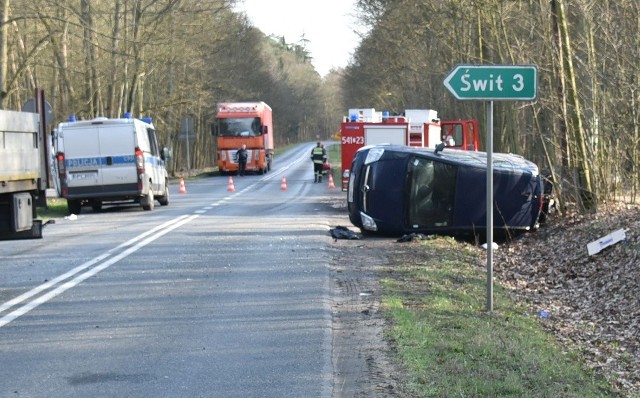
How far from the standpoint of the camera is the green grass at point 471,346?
7355 mm

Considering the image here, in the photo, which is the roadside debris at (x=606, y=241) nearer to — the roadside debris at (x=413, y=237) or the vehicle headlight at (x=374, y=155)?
the roadside debris at (x=413, y=237)

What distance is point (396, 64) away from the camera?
145 feet

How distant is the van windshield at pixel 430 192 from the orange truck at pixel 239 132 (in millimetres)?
35296

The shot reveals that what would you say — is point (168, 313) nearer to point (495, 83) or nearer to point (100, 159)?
point (495, 83)

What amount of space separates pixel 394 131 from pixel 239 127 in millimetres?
26772

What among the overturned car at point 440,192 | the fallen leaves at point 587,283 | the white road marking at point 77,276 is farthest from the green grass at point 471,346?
Result: the overturned car at point 440,192

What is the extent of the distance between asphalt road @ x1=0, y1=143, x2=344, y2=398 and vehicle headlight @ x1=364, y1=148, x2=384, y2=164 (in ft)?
5.52

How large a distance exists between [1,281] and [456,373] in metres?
7.21

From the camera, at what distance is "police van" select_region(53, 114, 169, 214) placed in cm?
2523

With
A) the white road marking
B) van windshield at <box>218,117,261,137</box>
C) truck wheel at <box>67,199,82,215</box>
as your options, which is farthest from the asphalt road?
van windshield at <box>218,117,261,137</box>

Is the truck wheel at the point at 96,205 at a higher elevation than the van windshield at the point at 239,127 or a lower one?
lower

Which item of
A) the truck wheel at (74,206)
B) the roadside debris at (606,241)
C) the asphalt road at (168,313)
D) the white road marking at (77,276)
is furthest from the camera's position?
the truck wheel at (74,206)

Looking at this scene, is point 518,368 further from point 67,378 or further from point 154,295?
point 154,295

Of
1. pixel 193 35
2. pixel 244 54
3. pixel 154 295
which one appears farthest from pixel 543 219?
pixel 244 54
